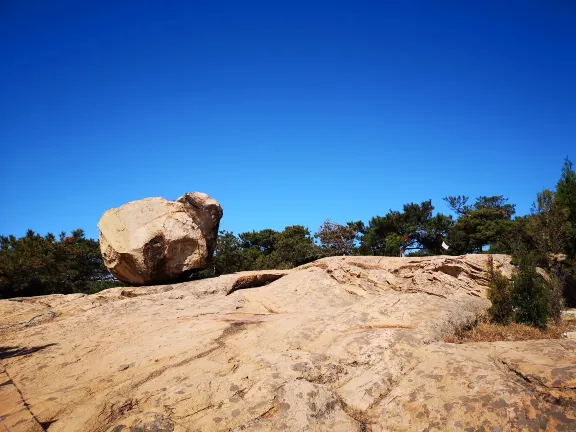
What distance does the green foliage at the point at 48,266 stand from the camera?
20.0 metres

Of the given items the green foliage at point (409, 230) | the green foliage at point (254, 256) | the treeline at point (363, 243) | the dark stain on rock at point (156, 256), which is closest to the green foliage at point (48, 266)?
the treeline at point (363, 243)

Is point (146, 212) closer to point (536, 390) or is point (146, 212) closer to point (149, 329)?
point (149, 329)

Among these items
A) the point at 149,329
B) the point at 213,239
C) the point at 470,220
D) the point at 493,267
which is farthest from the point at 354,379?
the point at 470,220

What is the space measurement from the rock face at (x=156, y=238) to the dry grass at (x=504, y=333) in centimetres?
926

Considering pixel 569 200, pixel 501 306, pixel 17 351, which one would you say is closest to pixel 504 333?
pixel 501 306

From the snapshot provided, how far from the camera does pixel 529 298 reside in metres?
8.42

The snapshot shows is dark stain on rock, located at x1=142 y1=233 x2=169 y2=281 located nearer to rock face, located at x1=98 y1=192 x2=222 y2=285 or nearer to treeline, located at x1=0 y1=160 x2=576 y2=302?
rock face, located at x1=98 y1=192 x2=222 y2=285

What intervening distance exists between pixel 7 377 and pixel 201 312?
3691 millimetres

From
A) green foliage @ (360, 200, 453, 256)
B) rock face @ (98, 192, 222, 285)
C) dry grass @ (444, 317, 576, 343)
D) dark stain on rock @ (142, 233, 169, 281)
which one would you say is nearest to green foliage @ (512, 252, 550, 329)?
dry grass @ (444, 317, 576, 343)

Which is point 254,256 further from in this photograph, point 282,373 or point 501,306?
point 282,373

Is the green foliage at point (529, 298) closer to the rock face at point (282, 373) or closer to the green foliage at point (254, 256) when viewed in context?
the rock face at point (282, 373)

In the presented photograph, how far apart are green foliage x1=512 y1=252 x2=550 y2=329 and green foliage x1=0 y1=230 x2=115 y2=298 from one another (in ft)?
71.9

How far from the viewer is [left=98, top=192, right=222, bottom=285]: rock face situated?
1266cm

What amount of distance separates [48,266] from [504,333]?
893 inches
